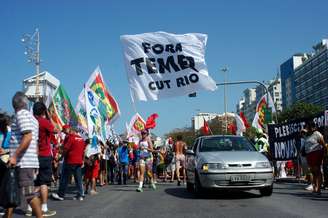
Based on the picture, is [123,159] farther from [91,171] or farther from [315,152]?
[315,152]

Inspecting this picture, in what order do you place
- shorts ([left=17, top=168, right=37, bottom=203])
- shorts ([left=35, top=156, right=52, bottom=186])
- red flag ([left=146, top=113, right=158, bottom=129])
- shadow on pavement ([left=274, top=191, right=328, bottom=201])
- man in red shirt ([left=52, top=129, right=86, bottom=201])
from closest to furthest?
1. shorts ([left=17, top=168, right=37, bottom=203])
2. shorts ([left=35, top=156, right=52, bottom=186])
3. shadow on pavement ([left=274, top=191, right=328, bottom=201])
4. man in red shirt ([left=52, top=129, right=86, bottom=201])
5. red flag ([left=146, top=113, right=158, bottom=129])

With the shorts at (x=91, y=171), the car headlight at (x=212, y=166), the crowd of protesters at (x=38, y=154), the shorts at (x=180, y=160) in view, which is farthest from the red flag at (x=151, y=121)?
the car headlight at (x=212, y=166)

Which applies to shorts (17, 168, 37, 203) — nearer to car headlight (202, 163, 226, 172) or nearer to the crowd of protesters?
the crowd of protesters

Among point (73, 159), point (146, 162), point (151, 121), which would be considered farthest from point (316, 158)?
point (151, 121)

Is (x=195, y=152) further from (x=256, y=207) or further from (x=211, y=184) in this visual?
(x=256, y=207)

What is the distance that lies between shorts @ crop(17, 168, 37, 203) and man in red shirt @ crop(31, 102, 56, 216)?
1.62 metres

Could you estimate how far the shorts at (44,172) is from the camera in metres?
8.33

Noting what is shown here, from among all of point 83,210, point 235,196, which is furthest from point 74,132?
point 235,196

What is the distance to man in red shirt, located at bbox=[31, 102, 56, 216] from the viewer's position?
27.5ft

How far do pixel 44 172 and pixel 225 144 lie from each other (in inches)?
191

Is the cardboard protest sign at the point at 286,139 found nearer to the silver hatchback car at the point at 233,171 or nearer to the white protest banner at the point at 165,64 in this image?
the white protest banner at the point at 165,64

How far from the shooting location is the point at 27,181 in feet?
21.7

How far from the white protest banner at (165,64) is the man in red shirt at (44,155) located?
5.24 m

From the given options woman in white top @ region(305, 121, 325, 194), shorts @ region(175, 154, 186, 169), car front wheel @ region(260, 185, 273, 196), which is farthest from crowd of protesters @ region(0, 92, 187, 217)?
woman in white top @ region(305, 121, 325, 194)
